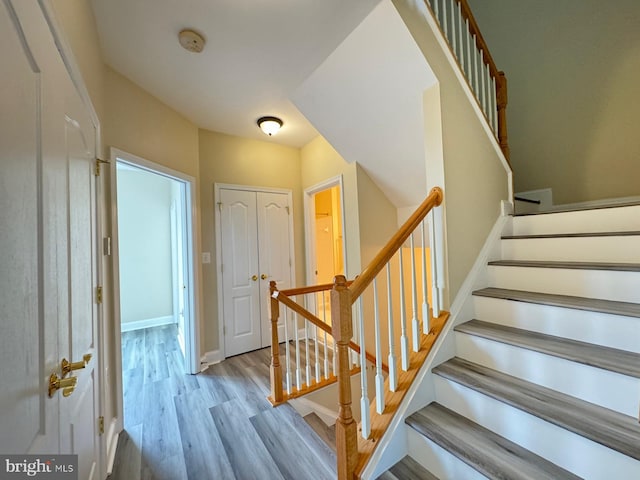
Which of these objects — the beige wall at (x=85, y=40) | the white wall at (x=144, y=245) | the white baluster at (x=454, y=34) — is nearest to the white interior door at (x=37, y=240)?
the beige wall at (x=85, y=40)

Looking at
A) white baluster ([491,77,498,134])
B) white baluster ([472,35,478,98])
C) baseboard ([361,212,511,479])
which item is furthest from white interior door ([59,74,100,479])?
white baluster ([491,77,498,134])

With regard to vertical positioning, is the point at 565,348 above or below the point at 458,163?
below

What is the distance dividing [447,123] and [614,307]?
130cm

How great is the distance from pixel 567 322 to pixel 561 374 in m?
0.29

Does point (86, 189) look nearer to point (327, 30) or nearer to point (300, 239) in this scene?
point (327, 30)

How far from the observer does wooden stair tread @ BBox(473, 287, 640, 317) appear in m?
1.17

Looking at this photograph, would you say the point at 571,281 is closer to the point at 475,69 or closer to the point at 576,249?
the point at 576,249

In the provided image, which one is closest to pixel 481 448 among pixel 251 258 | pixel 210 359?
pixel 210 359

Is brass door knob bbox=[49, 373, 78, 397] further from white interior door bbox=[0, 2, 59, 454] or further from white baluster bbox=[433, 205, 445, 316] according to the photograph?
white baluster bbox=[433, 205, 445, 316]

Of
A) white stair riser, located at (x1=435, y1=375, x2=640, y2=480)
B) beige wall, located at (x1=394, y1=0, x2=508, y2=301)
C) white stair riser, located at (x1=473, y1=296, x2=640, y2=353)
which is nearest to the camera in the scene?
white stair riser, located at (x1=435, y1=375, x2=640, y2=480)

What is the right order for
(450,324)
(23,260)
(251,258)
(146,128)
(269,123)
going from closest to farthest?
(23,260) → (450,324) → (146,128) → (269,123) → (251,258)

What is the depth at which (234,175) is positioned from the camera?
3.21m

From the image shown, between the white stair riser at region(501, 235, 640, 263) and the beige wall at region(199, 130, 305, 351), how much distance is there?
8.21 ft

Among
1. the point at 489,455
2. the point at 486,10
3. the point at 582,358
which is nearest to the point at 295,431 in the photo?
the point at 489,455
